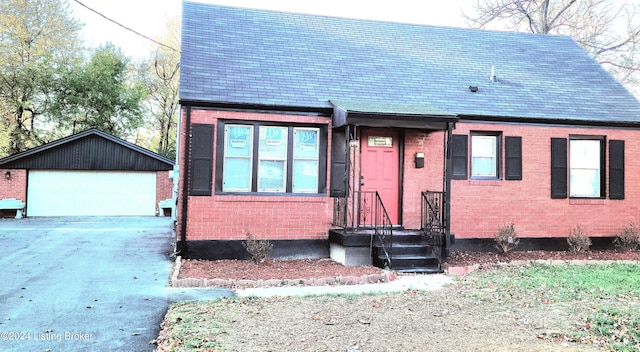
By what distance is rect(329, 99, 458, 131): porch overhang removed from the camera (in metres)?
8.53

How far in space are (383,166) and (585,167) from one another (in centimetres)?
510

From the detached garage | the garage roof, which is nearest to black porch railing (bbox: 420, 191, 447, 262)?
the garage roof

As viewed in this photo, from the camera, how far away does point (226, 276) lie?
7.49 meters

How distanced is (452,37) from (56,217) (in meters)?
17.3

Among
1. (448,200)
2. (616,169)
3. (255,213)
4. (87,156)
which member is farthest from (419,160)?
(87,156)

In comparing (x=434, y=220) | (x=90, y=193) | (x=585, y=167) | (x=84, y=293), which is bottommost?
(x=84, y=293)

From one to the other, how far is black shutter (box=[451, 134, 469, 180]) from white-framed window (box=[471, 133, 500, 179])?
0.34 m

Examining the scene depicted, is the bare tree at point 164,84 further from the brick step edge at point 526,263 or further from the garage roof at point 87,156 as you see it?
the brick step edge at point 526,263

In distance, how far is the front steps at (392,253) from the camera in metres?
8.41

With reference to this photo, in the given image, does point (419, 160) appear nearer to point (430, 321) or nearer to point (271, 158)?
point (271, 158)

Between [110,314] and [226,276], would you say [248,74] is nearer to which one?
[226,276]

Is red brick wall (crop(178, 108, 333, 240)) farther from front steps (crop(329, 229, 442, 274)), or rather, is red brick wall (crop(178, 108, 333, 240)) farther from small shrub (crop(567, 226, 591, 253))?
small shrub (crop(567, 226, 591, 253))

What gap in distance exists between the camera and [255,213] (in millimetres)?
9156

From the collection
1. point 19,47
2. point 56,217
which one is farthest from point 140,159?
point 19,47
